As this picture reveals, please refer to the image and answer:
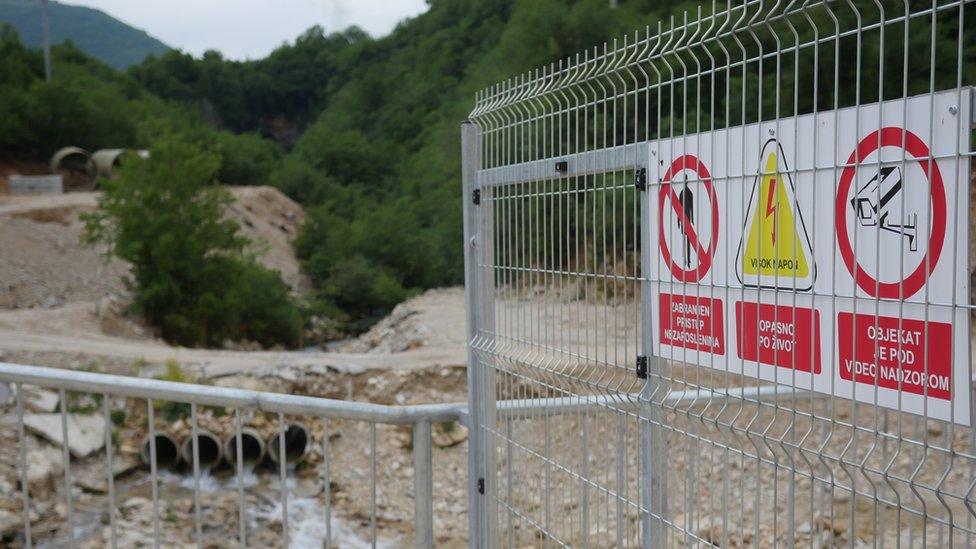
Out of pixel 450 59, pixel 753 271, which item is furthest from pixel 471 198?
pixel 450 59

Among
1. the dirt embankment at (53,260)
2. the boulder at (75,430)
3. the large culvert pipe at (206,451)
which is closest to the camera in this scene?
the boulder at (75,430)

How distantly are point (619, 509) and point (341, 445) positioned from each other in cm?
1172

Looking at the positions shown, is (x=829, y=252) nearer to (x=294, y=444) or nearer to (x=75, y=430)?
(x=75, y=430)

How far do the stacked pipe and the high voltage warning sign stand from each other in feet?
41.1

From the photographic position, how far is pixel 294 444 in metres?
15.1

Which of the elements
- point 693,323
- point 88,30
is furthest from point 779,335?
point 88,30

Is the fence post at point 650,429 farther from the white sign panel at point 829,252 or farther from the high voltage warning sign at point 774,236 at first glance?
the high voltage warning sign at point 774,236

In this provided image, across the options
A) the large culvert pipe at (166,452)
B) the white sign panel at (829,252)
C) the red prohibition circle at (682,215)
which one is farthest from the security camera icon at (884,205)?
the large culvert pipe at (166,452)

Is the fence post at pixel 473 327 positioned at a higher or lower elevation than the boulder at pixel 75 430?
higher

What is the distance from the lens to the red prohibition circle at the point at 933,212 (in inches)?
74.2

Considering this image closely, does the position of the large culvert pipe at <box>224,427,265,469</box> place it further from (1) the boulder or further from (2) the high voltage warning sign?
(2) the high voltage warning sign

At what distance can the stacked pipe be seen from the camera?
47.8 feet

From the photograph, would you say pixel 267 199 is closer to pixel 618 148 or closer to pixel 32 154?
pixel 32 154

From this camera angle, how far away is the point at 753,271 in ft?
7.82
